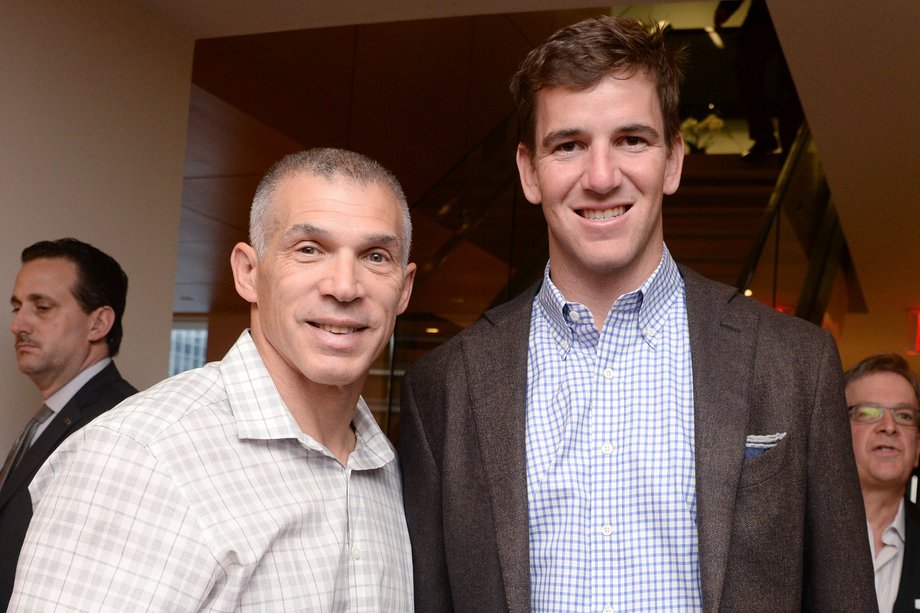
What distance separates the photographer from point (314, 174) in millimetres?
1781

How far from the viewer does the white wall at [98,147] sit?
3.45 metres

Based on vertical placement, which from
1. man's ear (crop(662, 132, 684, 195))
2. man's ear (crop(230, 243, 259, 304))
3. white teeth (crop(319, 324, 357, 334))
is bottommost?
white teeth (crop(319, 324, 357, 334))

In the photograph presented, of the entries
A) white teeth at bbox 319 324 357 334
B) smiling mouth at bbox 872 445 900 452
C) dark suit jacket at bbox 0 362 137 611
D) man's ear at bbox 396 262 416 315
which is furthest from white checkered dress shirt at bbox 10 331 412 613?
smiling mouth at bbox 872 445 900 452

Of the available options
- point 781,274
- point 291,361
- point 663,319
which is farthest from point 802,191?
point 291,361

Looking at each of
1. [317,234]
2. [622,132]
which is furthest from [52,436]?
[622,132]

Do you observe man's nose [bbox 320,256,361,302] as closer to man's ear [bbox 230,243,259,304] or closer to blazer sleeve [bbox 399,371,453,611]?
man's ear [bbox 230,243,259,304]

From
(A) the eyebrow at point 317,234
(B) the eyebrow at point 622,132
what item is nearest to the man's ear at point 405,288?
(A) the eyebrow at point 317,234

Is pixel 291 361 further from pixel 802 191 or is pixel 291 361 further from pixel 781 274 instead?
pixel 802 191

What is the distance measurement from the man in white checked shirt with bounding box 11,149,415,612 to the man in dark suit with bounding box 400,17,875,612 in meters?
0.17

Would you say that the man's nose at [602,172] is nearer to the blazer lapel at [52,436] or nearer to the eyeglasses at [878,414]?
the eyeglasses at [878,414]

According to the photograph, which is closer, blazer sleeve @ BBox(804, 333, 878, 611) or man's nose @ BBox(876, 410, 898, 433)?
blazer sleeve @ BBox(804, 333, 878, 611)

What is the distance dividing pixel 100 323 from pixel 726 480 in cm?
248

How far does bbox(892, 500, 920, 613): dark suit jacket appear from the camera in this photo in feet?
9.46

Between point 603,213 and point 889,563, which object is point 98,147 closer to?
point 603,213
